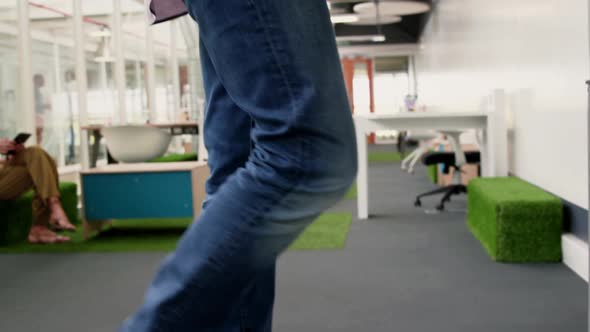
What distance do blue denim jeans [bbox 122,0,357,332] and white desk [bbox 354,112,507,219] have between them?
3828 millimetres

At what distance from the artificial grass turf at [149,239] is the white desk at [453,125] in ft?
1.70

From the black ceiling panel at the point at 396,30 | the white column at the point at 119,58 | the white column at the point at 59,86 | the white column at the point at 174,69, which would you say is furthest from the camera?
the black ceiling panel at the point at 396,30

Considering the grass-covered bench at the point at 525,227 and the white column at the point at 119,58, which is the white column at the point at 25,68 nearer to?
the white column at the point at 119,58

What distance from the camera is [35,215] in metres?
4.19

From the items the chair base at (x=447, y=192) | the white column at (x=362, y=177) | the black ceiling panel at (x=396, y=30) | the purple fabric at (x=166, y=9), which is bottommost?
the chair base at (x=447, y=192)

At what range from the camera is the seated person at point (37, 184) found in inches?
153

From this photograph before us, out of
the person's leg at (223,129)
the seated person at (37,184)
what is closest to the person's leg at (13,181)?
the seated person at (37,184)

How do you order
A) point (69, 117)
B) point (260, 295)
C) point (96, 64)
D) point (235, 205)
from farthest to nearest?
point (96, 64), point (69, 117), point (260, 295), point (235, 205)

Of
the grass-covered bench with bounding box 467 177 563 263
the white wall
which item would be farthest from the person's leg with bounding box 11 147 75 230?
the white wall

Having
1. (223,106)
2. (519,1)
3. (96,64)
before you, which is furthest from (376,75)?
(223,106)

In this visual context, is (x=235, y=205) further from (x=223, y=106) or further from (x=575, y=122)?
(x=575, y=122)

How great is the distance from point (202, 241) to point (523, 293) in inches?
83.4

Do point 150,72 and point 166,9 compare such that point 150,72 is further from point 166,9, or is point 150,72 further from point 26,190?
point 166,9

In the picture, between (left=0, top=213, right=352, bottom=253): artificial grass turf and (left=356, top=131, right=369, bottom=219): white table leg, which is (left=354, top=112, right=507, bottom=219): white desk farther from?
(left=0, top=213, right=352, bottom=253): artificial grass turf
